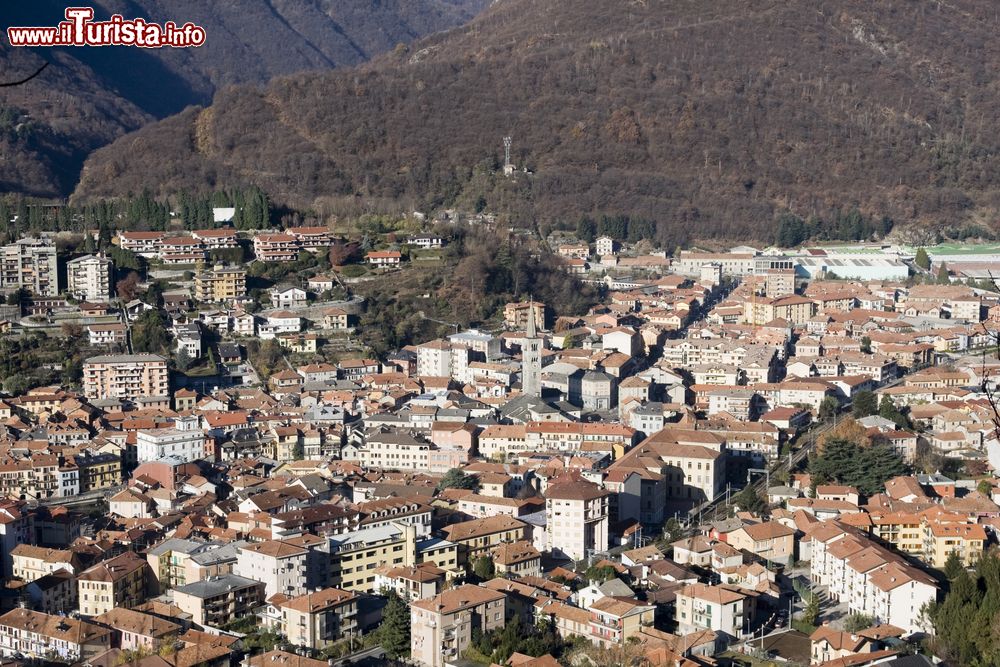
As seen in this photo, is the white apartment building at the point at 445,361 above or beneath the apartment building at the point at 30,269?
beneath

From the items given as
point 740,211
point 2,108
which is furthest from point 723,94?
point 2,108

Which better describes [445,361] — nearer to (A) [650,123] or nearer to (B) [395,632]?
(B) [395,632]

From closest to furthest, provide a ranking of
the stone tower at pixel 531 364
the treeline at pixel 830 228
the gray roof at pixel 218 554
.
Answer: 1. the gray roof at pixel 218 554
2. the stone tower at pixel 531 364
3. the treeline at pixel 830 228

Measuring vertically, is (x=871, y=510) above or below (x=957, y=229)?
below

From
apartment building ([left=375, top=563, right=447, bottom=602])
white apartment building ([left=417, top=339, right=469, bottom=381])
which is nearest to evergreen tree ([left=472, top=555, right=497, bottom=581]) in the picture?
apartment building ([left=375, top=563, right=447, bottom=602])

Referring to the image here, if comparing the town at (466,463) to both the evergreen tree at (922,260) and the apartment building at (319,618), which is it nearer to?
the apartment building at (319,618)

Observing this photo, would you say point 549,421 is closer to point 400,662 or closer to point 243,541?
point 243,541

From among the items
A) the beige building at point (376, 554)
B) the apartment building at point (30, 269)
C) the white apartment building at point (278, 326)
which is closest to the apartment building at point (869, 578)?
the beige building at point (376, 554)
